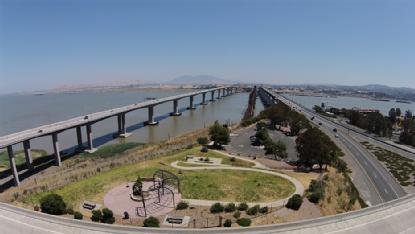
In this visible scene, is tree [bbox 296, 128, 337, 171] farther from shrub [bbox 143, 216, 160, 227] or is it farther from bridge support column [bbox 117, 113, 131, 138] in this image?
bridge support column [bbox 117, 113, 131, 138]

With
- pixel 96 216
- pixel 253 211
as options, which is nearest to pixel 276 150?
pixel 253 211

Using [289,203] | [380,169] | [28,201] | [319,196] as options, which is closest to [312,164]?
[380,169]

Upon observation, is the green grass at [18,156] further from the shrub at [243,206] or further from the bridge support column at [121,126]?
the shrub at [243,206]

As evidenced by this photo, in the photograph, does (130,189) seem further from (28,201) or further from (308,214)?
(308,214)

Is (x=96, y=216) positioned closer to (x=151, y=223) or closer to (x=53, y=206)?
(x=53, y=206)

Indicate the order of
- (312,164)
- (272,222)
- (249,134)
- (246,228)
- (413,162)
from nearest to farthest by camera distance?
(246,228), (272,222), (312,164), (413,162), (249,134)

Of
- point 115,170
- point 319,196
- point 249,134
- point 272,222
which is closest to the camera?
point 272,222

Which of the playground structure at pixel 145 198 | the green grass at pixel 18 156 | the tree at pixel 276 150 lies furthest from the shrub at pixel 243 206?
the green grass at pixel 18 156

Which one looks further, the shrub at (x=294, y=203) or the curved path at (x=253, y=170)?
the curved path at (x=253, y=170)
